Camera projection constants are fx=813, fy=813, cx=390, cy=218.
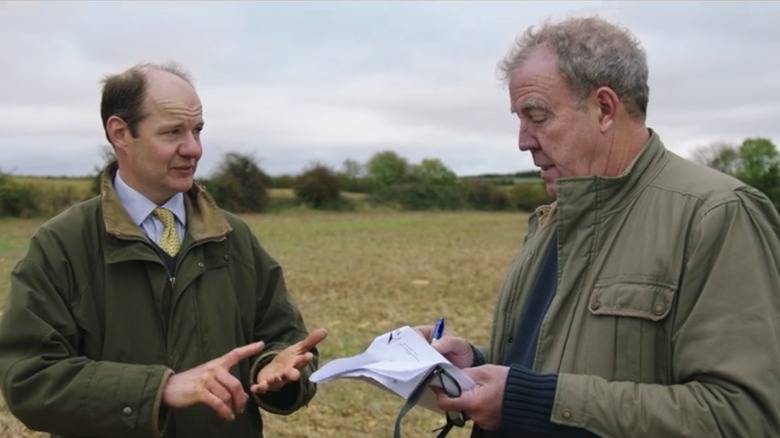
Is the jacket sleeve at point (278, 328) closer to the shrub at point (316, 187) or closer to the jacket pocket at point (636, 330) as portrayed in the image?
the jacket pocket at point (636, 330)

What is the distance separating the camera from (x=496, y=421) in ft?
7.68

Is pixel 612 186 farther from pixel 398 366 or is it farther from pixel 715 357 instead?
pixel 398 366

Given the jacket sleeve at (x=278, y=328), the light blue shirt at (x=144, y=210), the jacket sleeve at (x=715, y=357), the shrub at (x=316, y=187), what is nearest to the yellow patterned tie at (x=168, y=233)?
the light blue shirt at (x=144, y=210)

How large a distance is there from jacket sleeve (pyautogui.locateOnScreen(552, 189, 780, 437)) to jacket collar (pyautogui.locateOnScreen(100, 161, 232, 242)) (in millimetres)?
1386

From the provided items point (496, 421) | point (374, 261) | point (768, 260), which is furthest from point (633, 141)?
point (374, 261)

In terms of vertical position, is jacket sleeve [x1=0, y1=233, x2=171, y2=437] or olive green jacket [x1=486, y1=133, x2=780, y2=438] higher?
olive green jacket [x1=486, y1=133, x2=780, y2=438]

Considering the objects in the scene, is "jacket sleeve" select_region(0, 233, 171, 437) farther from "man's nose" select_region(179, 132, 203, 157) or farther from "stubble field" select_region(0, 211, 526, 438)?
"stubble field" select_region(0, 211, 526, 438)

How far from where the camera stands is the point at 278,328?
3.17m

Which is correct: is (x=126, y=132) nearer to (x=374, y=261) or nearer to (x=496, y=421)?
(x=496, y=421)

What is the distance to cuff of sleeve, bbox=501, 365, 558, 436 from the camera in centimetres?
224

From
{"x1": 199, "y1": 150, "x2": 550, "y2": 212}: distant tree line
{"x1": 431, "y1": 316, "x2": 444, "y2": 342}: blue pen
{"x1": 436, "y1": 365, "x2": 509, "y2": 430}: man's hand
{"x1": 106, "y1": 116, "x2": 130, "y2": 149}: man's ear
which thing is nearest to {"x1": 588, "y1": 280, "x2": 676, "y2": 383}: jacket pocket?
{"x1": 436, "y1": 365, "x2": 509, "y2": 430}: man's hand

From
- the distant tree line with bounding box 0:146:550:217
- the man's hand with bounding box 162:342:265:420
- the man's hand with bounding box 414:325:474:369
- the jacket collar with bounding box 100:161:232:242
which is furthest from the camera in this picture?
the distant tree line with bounding box 0:146:550:217

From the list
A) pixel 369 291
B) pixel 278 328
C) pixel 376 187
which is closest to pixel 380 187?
pixel 376 187

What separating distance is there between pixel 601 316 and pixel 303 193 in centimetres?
4986
